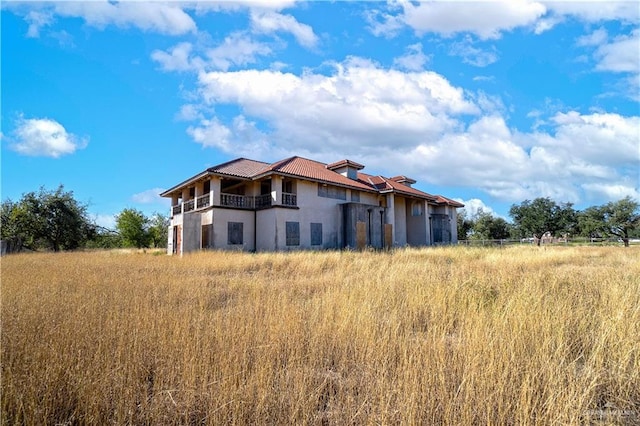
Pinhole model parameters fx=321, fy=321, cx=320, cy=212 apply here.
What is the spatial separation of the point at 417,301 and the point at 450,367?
2.36 m

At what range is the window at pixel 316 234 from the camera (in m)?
22.2

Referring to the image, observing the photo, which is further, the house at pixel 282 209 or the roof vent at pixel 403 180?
the roof vent at pixel 403 180

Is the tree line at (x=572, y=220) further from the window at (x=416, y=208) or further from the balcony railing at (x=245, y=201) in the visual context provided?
the balcony railing at (x=245, y=201)

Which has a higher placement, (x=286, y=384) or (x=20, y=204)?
(x=20, y=204)

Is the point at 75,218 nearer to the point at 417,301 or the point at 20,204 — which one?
the point at 20,204

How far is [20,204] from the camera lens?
3027 centimetres

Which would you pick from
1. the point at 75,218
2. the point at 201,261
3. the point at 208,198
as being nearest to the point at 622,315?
the point at 201,261

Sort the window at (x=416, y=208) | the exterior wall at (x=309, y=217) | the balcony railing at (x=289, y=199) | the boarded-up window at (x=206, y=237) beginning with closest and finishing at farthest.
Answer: the boarded-up window at (x=206, y=237)
the exterior wall at (x=309, y=217)
the balcony railing at (x=289, y=199)
the window at (x=416, y=208)

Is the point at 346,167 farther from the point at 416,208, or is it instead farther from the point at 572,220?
the point at 572,220

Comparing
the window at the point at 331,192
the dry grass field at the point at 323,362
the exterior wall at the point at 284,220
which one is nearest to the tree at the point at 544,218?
the exterior wall at the point at 284,220

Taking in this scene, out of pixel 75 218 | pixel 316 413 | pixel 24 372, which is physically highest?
pixel 75 218

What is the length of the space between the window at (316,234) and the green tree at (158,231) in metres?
30.3

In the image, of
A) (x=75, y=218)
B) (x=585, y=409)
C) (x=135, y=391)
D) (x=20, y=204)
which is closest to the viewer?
(x=585, y=409)

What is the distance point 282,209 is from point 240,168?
5430mm
